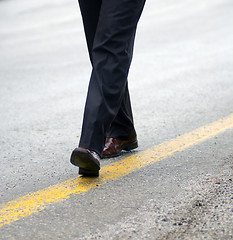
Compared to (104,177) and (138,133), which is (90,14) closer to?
(104,177)

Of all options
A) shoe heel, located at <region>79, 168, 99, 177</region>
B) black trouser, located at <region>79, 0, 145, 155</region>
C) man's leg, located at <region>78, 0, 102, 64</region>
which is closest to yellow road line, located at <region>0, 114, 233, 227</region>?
shoe heel, located at <region>79, 168, 99, 177</region>

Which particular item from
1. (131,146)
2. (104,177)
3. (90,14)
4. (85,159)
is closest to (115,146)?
(131,146)

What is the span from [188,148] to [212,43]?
14.8 ft

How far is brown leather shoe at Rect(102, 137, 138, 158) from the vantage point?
3150 mm

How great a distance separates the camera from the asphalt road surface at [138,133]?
2209mm

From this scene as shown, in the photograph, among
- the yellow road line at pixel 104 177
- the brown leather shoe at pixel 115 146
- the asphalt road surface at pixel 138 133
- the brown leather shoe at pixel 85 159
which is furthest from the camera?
the brown leather shoe at pixel 115 146

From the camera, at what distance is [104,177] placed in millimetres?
2797

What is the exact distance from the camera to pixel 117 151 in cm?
319

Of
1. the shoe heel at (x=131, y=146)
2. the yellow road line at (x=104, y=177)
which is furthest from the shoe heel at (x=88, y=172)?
the shoe heel at (x=131, y=146)

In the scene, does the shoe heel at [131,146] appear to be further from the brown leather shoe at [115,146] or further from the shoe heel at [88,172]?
the shoe heel at [88,172]

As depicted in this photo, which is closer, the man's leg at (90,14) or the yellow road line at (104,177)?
the yellow road line at (104,177)

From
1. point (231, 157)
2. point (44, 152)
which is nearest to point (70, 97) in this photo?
point (44, 152)

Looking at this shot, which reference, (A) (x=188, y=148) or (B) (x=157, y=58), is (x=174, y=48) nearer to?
(B) (x=157, y=58)

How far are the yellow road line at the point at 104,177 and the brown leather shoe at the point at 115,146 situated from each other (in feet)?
0.24
